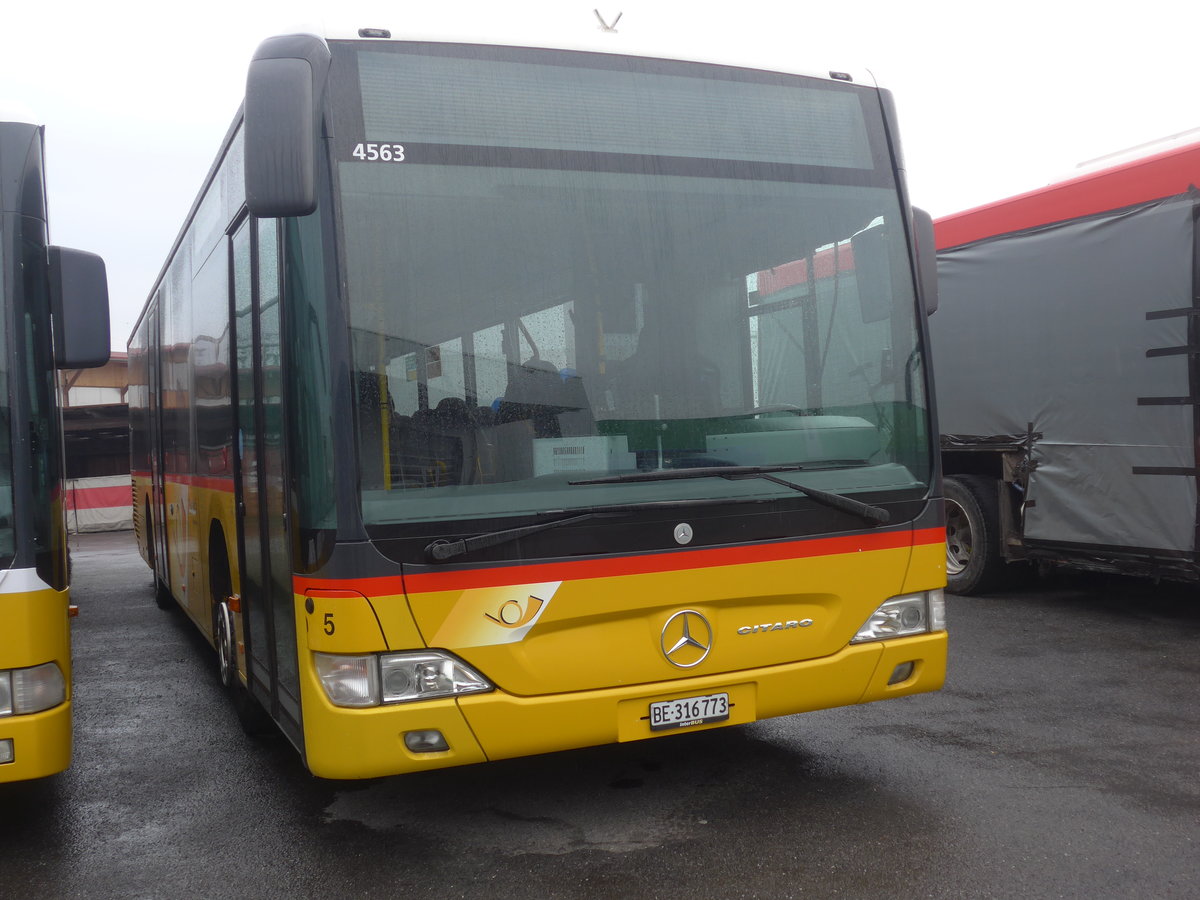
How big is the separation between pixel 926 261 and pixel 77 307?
3296 mm

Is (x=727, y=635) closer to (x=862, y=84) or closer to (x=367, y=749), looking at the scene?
(x=367, y=749)

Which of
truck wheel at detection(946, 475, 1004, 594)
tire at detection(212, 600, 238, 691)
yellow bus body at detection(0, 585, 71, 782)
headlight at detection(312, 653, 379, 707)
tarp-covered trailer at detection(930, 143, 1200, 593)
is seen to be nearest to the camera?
headlight at detection(312, 653, 379, 707)

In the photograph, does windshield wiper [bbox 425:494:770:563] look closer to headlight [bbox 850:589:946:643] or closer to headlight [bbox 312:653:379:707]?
headlight [bbox 312:653:379:707]

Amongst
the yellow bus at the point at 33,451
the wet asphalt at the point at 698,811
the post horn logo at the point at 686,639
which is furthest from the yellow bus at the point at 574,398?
the yellow bus at the point at 33,451

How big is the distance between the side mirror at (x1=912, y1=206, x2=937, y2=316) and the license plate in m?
1.77

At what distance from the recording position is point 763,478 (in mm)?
4207

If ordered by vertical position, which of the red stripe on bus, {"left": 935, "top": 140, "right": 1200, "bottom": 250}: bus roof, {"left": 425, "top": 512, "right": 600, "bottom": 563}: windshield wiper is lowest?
the red stripe on bus

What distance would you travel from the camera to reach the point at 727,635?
4223 mm

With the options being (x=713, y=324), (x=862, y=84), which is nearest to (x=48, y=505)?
(x=713, y=324)

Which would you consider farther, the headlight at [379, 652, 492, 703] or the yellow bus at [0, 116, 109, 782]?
the yellow bus at [0, 116, 109, 782]

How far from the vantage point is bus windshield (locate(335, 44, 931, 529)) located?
12.7 feet

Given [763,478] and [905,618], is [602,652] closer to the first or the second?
[763,478]

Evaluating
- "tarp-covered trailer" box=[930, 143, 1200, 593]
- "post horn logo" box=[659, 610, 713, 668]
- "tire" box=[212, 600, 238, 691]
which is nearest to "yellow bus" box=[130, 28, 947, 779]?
"post horn logo" box=[659, 610, 713, 668]

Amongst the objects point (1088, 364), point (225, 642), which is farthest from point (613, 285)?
point (1088, 364)
